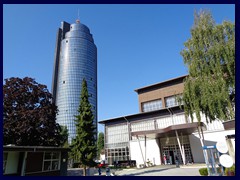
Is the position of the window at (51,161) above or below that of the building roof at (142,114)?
below

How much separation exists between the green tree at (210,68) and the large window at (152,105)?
49.9 ft

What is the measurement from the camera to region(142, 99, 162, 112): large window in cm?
2981

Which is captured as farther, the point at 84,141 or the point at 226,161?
the point at 84,141

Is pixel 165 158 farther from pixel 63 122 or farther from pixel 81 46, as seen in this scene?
pixel 81 46

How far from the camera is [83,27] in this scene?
346 ft

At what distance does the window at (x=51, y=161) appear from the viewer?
52.4 feet

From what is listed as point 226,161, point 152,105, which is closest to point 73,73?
point 152,105

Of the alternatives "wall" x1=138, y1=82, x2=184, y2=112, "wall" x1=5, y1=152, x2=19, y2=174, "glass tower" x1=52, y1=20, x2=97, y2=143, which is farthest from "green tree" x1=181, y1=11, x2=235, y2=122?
"glass tower" x1=52, y1=20, x2=97, y2=143

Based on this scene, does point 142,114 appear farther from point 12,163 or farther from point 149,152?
point 12,163

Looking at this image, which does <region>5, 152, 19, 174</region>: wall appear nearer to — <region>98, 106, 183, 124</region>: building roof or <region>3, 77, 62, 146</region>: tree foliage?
<region>3, 77, 62, 146</region>: tree foliage

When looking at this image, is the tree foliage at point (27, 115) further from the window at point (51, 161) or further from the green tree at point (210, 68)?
the green tree at point (210, 68)

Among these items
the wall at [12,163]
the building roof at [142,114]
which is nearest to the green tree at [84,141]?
the wall at [12,163]

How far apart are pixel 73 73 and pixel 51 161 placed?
78.6m

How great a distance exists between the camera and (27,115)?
62.3 ft
